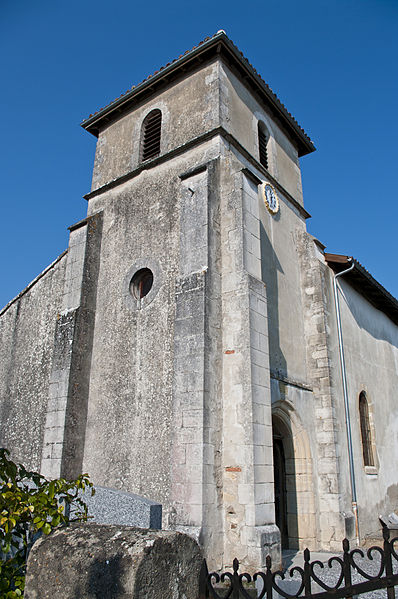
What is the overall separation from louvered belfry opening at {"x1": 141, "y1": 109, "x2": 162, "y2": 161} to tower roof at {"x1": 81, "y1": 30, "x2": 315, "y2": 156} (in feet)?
2.31

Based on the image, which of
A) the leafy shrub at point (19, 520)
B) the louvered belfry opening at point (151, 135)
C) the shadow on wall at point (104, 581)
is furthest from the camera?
the louvered belfry opening at point (151, 135)

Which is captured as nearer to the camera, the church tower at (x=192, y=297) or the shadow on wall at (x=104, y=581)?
the shadow on wall at (x=104, y=581)

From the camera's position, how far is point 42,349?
419 inches

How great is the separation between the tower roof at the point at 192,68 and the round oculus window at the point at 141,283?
5.14 meters

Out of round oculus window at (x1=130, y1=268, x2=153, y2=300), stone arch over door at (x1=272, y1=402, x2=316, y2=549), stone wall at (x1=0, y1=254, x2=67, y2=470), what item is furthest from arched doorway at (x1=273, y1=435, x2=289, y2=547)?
stone wall at (x1=0, y1=254, x2=67, y2=470)

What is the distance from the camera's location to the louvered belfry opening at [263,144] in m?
11.7

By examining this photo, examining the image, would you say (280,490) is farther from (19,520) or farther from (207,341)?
(19,520)

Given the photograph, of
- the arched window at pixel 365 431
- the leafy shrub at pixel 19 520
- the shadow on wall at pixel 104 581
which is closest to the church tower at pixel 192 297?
the leafy shrub at pixel 19 520

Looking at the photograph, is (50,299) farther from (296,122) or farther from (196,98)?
(296,122)

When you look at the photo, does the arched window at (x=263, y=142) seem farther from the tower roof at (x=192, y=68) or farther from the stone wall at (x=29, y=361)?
the stone wall at (x=29, y=361)

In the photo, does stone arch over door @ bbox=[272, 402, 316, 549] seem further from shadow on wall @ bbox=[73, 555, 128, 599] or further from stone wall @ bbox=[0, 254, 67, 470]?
shadow on wall @ bbox=[73, 555, 128, 599]

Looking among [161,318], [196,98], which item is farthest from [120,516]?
[196,98]

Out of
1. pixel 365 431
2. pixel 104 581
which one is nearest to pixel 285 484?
pixel 365 431

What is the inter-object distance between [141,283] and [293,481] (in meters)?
5.14
